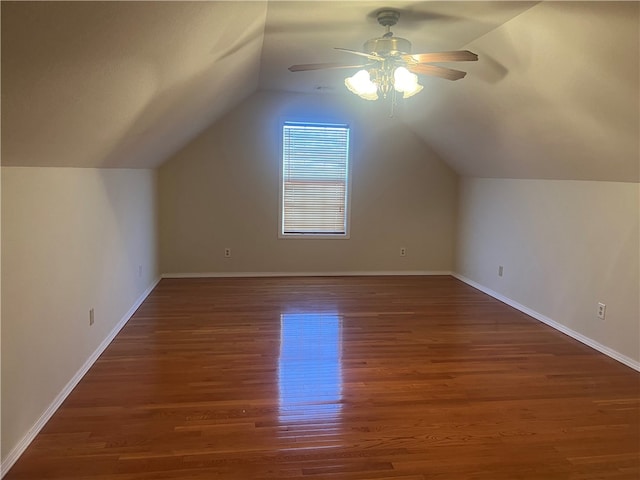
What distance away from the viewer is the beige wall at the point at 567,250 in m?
3.33

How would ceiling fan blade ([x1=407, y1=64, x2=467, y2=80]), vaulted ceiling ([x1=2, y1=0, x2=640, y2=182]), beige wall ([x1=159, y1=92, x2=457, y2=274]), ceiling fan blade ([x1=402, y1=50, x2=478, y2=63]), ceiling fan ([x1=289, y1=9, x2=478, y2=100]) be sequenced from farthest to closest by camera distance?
1. beige wall ([x1=159, y1=92, x2=457, y2=274])
2. ceiling fan blade ([x1=407, y1=64, x2=467, y2=80])
3. ceiling fan ([x1=289, y1=9, x2=478, y2=100])
4. ceiling fan blade ([x1=402, y1=50, x2=478, y2=63])
5. vaulted ceiling ([x1=2, y1=0, x2=640, y2=182])

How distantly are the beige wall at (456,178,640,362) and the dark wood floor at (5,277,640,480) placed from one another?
26 cm

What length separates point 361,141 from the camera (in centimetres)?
577

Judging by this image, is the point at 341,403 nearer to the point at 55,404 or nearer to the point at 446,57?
the point at 55,404

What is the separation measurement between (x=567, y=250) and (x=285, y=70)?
2.95m

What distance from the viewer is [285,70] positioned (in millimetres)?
4273

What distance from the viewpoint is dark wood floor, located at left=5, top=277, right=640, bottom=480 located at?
2127mm

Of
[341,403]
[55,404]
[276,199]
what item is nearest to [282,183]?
[276,199]

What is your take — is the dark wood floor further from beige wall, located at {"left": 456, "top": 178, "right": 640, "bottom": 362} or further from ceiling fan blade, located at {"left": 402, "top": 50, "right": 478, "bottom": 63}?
ceiling fan blade, located at {"left": 402, "top": 50, "right": 478, "bottom": 63}

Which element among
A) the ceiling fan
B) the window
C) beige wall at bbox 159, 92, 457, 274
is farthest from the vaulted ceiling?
the window

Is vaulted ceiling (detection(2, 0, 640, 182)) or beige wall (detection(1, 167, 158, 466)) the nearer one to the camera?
vaulted ceiling (detection(2, 0, 640, 182))

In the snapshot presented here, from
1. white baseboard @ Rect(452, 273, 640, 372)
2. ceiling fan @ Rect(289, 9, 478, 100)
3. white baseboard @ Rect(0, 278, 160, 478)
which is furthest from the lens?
white baseboard @ Rect(452, 273, 640, 372)

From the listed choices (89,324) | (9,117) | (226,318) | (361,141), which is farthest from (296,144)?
(9,117)

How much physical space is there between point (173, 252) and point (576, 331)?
433 cm
